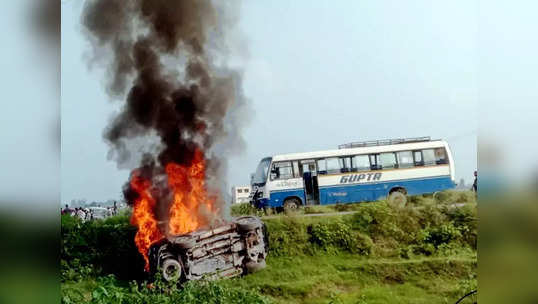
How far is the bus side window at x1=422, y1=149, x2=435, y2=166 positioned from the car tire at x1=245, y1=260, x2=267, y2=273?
4.93ft

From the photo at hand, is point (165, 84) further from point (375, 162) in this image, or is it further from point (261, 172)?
point (375, 162)

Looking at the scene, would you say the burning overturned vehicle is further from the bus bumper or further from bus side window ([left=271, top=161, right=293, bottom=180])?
bus side window ([left=271, top=161, right=293, bottom=180])

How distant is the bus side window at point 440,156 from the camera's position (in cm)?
413

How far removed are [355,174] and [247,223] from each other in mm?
943

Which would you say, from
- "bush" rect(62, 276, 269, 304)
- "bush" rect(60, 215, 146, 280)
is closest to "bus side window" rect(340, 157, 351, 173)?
"bush" rect(62, 276, 269, 304)

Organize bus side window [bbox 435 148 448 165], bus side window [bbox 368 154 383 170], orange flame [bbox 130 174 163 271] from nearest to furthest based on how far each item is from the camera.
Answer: bus side window [bbox 435 148 448 165], bus side window [bbox 368 154 383 170], orange flame [bbox 130 174 163 271]

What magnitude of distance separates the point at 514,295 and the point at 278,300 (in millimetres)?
2062

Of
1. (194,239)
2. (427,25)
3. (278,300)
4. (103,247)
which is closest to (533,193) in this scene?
(427,25)

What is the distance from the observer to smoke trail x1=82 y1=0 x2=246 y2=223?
167 inches

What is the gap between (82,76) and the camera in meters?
4.31

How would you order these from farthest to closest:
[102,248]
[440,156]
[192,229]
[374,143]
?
[102,248] → [192,229] → [374,143] → [440,156]

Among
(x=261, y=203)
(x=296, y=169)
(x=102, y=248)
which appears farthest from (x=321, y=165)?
(x=102, y=248)

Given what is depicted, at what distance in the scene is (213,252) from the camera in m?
4.34

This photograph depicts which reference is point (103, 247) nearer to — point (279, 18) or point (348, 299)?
point (348, 299)
